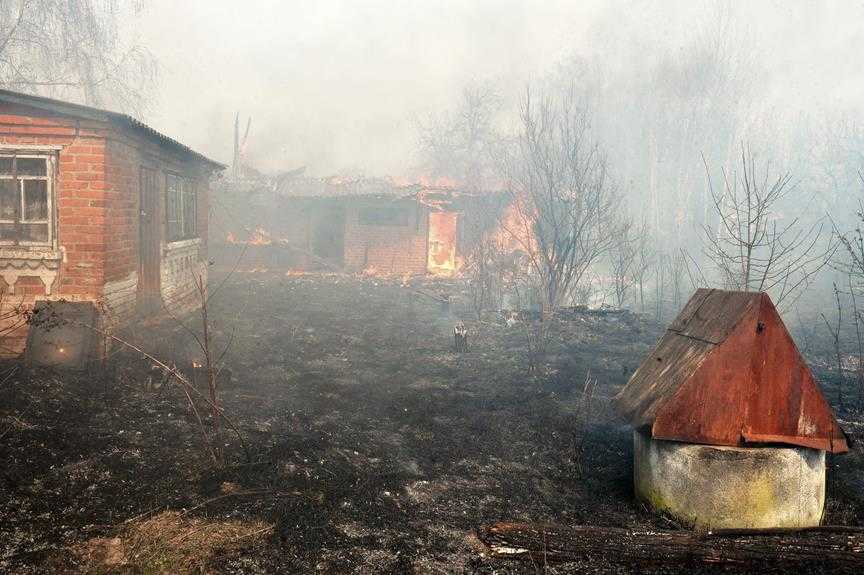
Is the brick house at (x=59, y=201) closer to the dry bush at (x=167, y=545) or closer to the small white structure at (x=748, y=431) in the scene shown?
the dry bush at (x=167, y=545)

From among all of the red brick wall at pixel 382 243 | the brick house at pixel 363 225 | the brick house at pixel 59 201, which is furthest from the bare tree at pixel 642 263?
the brick house at pixel 59 201

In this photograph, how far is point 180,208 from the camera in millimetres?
10891

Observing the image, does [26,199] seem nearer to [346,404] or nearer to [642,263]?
[346,404]

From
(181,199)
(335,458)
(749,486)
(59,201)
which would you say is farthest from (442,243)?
(749,486)

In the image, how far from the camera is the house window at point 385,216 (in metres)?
21.7

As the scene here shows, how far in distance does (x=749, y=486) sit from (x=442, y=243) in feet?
62.0

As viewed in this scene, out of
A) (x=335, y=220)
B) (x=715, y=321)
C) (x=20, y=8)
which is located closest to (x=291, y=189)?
(x=335, y=220)

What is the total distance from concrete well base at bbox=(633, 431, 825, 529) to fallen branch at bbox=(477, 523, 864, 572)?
4.3 inches

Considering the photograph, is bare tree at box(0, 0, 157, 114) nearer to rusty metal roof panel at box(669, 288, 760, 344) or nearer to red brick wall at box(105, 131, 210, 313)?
red brick wall at box(105, 131, 210, 313)

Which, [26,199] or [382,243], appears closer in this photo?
[26,199]

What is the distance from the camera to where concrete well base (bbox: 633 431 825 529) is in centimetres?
360

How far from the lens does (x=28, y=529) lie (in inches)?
138

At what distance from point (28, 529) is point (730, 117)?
3919cm

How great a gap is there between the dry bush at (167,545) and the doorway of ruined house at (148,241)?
5887 mm
